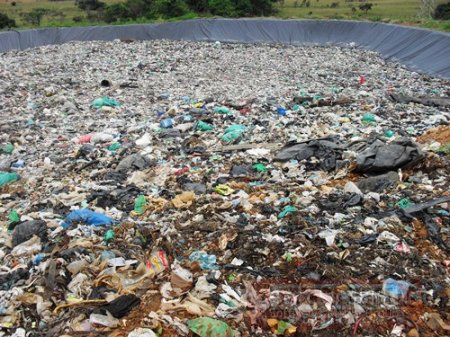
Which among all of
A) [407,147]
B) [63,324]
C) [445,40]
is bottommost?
[63,324]

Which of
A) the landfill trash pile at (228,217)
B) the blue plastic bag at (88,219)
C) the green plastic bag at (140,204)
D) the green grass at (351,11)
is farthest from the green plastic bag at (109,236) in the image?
the green grass at (351,11)

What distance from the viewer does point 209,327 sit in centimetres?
287

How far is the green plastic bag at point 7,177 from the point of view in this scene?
18.9ft

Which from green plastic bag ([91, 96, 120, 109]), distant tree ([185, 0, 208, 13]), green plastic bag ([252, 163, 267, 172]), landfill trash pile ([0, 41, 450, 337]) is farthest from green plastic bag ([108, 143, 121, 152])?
distant tree ([185, 0, 208, 13])

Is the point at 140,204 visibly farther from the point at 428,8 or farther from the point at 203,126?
the point at 428,8

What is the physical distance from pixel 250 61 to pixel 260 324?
1369cm

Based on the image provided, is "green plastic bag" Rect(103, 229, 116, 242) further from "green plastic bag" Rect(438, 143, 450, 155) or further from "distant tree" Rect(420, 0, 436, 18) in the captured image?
"distant tree" Rect(420, 0, 436, 18)

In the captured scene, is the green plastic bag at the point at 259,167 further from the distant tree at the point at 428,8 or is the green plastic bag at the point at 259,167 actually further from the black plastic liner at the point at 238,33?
the distant tree at the point at 428,8

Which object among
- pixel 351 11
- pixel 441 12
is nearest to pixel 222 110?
pixel 441 12

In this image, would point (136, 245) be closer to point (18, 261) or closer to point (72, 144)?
point (18, 261)

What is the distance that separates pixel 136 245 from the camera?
3.88 m

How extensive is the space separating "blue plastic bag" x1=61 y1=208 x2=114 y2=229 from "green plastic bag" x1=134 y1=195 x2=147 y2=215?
1.09ft

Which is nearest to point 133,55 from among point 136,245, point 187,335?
point 136,245

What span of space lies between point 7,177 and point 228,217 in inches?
134
